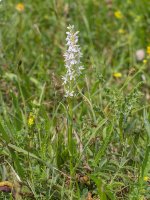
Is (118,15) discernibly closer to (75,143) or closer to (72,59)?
(75,143)

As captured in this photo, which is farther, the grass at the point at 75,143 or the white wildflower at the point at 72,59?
the grass at the point at 75,143

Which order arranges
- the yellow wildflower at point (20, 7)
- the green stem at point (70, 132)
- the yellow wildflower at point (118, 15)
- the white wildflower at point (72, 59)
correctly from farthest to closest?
1. the yellow wildflower at point (118, 15)
2. the yellow wildflower at point (20, 7)
3. the green stem at point (70, 132)
4. the white wildflower at point (72, 59)

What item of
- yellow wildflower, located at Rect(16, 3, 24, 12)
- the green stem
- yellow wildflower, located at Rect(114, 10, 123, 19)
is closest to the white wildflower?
the green stem

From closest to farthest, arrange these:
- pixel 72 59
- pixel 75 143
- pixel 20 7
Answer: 1. pixel 72 59
2. pixel 75 143
3. pixel 20 7

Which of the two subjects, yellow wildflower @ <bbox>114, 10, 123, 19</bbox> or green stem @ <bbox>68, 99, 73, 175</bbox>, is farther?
yellow wildflower @ <bbox>114, 10, 123, 19</bbox>

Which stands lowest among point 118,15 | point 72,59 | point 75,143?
point 75,143

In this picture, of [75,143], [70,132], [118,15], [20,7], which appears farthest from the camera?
[118,15]

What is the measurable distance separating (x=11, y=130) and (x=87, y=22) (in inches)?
70.1

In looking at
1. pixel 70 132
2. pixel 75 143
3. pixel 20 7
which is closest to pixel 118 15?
pixel 20 7

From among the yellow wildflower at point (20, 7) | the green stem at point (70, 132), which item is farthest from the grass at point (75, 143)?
the yellow wildflower at point (20, 7)

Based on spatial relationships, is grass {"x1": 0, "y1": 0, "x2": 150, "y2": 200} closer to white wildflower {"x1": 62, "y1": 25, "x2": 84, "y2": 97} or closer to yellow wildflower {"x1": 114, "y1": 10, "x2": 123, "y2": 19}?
white wildflower {"x1": 62, "y1": 25, "x2": 84, "y2": 97}

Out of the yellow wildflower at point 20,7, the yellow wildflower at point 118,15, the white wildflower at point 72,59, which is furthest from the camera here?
the yellow wildflower at point 118,15

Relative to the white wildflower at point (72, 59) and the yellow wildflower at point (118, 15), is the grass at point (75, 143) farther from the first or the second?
the yellow wildflower at point (118, 15)

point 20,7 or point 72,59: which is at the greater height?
point 20,7
